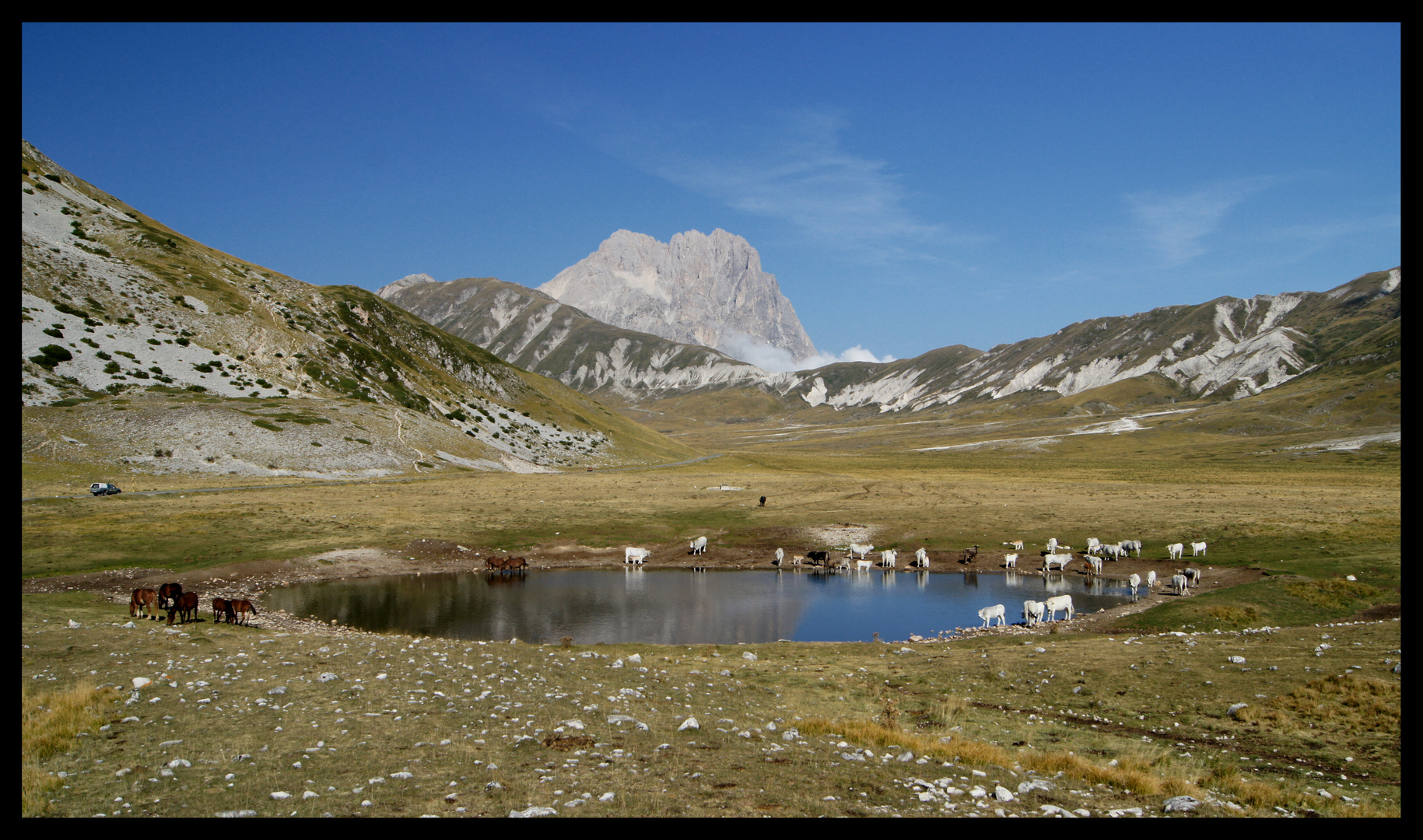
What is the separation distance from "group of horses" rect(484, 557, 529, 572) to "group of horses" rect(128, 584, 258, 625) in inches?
789

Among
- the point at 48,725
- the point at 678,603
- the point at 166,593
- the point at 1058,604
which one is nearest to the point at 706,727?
the point at 48,725

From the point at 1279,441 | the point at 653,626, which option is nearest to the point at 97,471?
the point at 653,626

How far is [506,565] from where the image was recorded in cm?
5272

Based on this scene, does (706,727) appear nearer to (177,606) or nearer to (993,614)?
(993,614)

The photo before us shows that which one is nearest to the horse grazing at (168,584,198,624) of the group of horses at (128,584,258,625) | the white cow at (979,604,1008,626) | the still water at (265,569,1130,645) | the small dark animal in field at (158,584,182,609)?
the group of horses at (128,584,258,625)

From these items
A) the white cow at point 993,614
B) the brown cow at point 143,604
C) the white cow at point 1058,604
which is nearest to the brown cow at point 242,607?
the brown cow at point 143,604

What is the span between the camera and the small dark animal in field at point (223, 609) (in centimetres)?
3167

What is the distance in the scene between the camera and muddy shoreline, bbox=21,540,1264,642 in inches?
1513

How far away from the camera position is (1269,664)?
75.0 feet

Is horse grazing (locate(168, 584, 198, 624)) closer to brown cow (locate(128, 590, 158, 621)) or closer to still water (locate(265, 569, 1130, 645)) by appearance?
brown cow (locate(128, 590, 158, 621))

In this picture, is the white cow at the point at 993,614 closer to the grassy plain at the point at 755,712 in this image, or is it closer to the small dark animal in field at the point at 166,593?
the grassy plain at the point at 755,712

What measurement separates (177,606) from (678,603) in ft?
83.4
